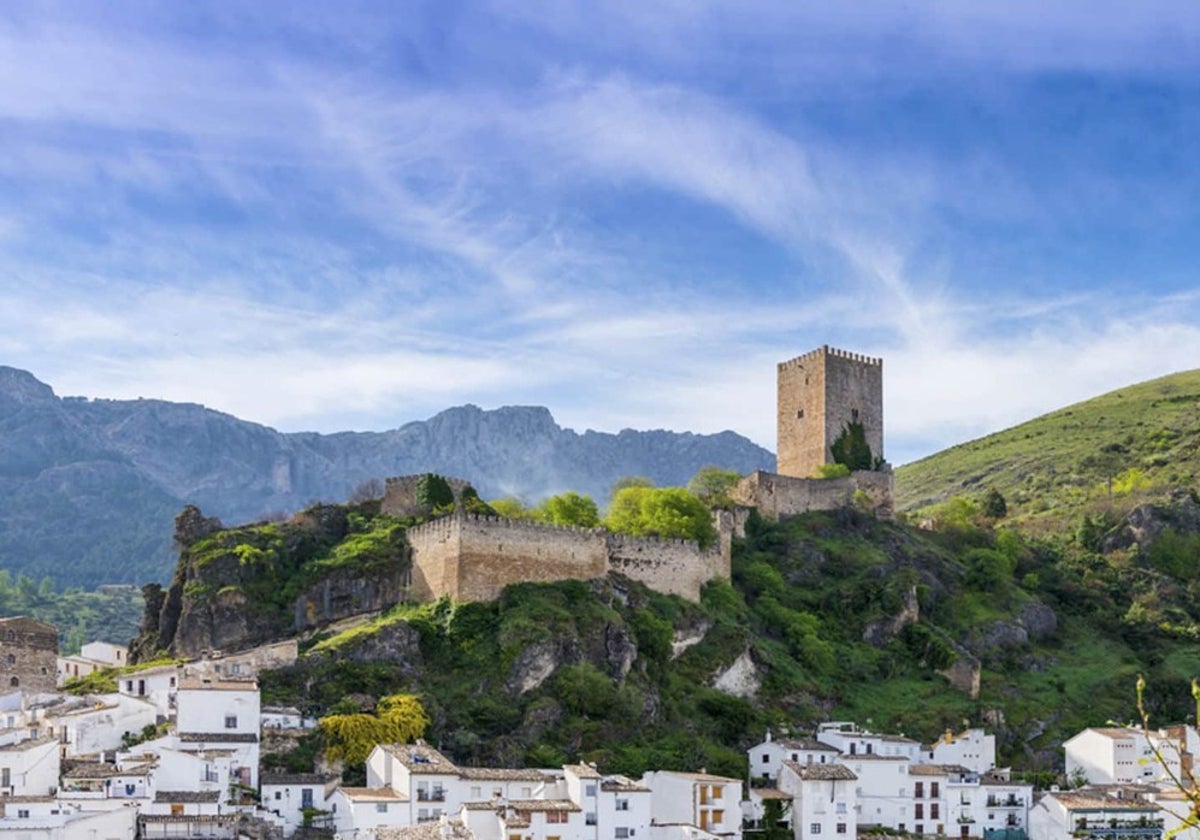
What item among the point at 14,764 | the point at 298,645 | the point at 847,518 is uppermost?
the point at 847,518

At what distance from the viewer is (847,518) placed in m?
77.4

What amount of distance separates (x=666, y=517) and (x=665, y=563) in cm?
384

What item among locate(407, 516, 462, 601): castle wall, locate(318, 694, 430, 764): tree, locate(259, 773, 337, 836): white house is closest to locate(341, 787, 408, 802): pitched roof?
locate(259, 773, 337, 836): white house

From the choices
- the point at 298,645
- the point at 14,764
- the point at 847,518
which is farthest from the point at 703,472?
the point at 14,764

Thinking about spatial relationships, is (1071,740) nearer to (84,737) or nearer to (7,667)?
(84,737)

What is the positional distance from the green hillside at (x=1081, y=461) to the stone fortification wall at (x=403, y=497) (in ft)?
138

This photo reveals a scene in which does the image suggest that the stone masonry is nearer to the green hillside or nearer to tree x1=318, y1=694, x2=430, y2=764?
tree x1=318, y1=694, x2=430, y2=764

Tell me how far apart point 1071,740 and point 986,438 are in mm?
93367

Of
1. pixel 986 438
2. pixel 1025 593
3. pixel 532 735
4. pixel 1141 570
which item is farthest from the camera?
pixel 986 438

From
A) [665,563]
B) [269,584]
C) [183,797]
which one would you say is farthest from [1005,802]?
[183,797]

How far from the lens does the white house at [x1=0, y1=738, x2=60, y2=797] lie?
150 feet

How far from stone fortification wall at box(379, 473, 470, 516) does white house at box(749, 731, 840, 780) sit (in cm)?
1717

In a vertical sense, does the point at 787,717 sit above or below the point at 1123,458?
below

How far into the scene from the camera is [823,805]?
5159cm
